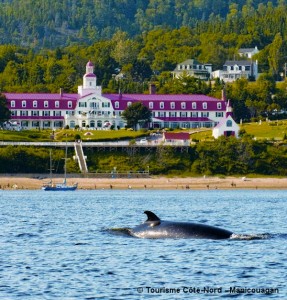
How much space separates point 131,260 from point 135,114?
12173 cm

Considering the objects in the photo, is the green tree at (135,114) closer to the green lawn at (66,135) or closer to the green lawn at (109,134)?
the green lawn at (109,134)

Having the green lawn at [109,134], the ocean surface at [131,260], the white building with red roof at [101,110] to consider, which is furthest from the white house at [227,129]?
the ocean surface at [131,260]

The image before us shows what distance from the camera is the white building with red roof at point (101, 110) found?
577 ft

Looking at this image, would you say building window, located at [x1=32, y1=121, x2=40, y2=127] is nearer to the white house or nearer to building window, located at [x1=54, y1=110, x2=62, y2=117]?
building window, located at [x1=54, y1=110, x2=62, y2=117]

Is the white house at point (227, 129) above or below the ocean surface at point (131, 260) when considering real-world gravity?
above

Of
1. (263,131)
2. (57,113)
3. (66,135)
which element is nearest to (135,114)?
(57,113)

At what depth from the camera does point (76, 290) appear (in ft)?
133

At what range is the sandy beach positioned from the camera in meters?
129

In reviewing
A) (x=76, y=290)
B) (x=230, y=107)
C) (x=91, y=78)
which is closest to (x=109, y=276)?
(x=76, y=290)

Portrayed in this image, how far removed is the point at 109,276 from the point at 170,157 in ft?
321

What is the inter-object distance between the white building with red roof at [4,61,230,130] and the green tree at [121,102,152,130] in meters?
A: 3.72

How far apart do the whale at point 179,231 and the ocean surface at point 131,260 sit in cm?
36

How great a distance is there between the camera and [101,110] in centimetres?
17762

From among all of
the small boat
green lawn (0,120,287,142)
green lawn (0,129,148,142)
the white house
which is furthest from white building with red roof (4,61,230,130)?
the small boat
